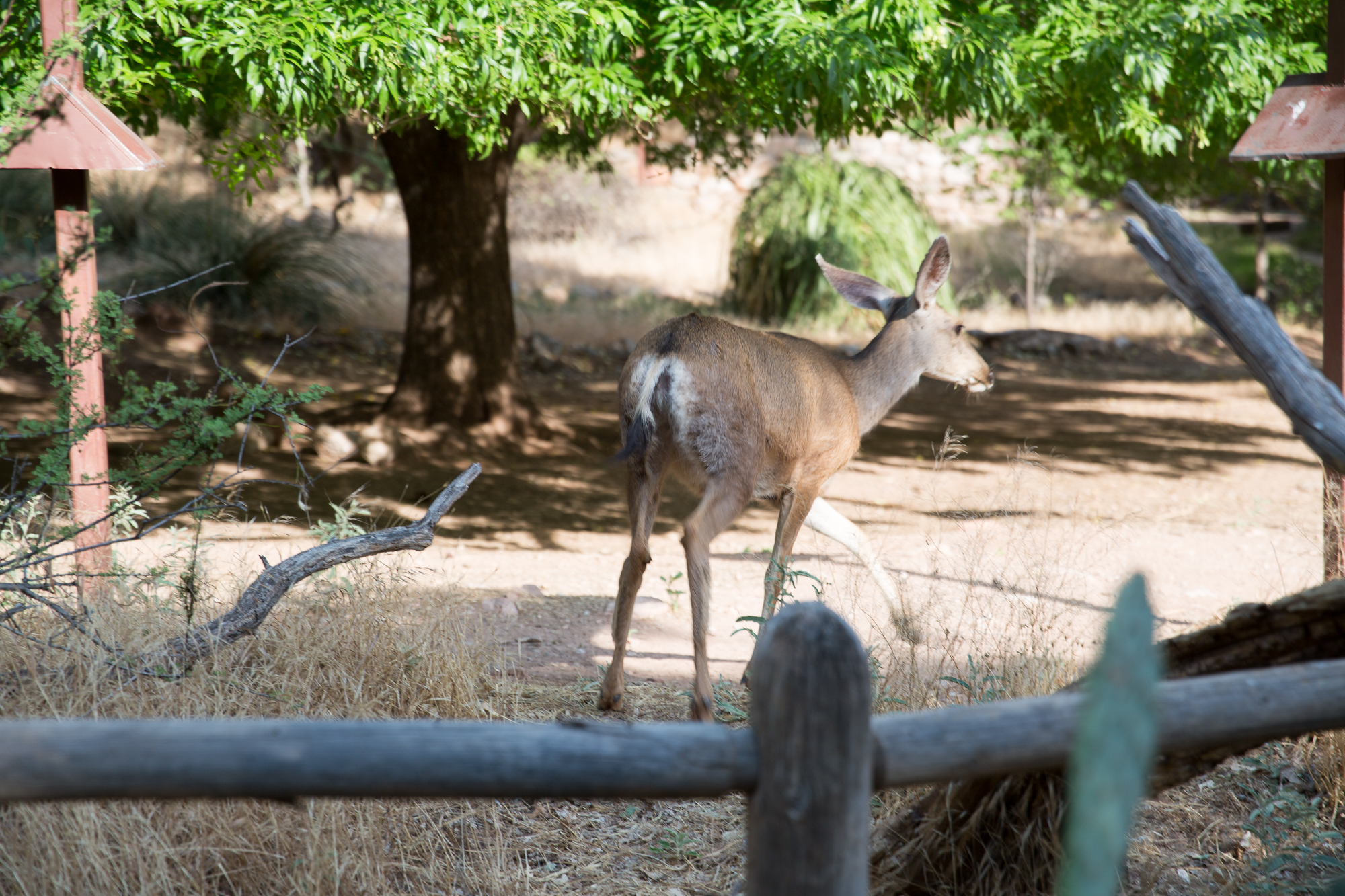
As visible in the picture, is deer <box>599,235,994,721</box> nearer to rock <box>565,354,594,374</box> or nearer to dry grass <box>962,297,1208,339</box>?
rock <box>565,354,594,374</box>

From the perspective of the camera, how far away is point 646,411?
4.49 metres

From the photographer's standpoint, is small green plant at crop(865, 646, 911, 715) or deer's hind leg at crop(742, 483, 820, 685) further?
deer's hind leg at crop(742, 483, 820, 685)

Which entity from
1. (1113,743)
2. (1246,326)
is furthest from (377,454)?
(1113,743)

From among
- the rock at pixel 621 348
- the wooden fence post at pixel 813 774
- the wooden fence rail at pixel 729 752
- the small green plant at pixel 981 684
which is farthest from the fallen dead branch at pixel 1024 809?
the rock at pixel 621 348

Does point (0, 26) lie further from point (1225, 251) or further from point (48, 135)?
point (1225, 251)

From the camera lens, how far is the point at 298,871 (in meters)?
3.19

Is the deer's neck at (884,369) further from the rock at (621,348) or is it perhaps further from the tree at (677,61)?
the rock at (621,348)

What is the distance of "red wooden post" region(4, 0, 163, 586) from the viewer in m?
4.60

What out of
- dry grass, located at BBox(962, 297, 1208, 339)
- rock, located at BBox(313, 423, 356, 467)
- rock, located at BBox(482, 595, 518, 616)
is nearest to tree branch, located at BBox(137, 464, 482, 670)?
rock, located at BBox(482, 595, 518, 616)

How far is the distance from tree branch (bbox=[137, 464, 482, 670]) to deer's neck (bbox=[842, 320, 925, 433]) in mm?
2565

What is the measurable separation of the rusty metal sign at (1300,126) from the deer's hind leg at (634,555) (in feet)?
9.76

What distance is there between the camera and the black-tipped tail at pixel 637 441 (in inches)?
174

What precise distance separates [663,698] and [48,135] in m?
3.55

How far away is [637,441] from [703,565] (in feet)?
1.83
